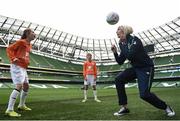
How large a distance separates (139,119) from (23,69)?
3.77 m

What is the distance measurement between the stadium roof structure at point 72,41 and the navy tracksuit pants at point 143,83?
169ft

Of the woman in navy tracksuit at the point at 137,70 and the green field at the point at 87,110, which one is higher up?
the woman in navy tracksuit at the point at 137,70

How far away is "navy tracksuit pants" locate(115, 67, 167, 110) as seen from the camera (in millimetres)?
7988

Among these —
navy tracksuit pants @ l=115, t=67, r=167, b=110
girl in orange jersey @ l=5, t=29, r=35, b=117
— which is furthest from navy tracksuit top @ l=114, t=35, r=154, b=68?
girl in orange jersey @ l=5, t=29, r=35, b=117

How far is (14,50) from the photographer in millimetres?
9203

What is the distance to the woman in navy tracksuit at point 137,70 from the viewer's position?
804 cm

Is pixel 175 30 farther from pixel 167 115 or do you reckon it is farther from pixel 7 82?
pixel 167 115

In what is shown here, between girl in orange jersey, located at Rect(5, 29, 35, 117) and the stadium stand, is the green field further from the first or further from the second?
the stadium stand

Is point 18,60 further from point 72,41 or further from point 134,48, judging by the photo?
point 72,41

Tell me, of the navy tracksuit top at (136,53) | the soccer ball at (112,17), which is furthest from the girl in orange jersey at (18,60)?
the soccer ball at (112,17)

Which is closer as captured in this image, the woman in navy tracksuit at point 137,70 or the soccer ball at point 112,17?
the woman in navy tracksuit at point 137,70

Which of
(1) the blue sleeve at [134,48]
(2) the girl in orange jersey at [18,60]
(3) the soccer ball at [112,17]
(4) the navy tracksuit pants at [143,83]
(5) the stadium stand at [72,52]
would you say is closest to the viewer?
(4) the navy tracksuit pants at [143,83]

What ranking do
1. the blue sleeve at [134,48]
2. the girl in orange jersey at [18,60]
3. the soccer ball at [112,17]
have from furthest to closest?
the soccer ball at [112,17]
the girl in orange jersey at [18,60]
the blue sleeve at [134,48]

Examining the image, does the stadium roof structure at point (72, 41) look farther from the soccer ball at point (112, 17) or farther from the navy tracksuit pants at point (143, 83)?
the navy tracksuit pants at point (143, 83)
